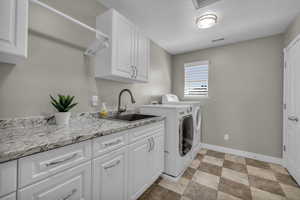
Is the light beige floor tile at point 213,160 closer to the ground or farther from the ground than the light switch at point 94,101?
closer to the ground

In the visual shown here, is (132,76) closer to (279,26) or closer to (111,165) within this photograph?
(111,165)

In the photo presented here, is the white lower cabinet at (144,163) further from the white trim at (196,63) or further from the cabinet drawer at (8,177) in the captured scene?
the white trim at (196,63)

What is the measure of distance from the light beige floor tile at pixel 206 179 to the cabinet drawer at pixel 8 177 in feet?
6.35

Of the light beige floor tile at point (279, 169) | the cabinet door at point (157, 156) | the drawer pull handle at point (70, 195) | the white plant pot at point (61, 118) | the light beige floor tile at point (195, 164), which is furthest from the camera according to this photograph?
the light beige floor tile at point (195, 164)

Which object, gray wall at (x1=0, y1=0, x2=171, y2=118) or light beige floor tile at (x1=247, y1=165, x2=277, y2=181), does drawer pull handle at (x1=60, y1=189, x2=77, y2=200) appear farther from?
light beige floor tile at (x1=247, y1=165, x2=277, y2=181)

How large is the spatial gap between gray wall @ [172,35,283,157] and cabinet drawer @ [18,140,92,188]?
2.81 m

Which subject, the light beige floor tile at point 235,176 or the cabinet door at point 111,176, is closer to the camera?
the cabinet door at point 111,176

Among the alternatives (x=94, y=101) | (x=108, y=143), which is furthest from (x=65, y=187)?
(x=94, y=101)

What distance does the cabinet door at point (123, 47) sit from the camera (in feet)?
4.76

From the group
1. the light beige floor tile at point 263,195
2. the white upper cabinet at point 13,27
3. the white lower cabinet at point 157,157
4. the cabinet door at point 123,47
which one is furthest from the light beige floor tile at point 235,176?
the white upper cabinet at point 13,27

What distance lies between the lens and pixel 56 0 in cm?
123

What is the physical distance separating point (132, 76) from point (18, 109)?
1176 mm

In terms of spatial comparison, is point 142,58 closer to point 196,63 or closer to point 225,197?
point 196,63

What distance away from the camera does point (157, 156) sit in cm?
163
